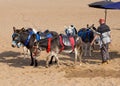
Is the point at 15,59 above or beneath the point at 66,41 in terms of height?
beneath

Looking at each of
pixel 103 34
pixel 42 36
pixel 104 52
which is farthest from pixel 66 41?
pixel 104 52

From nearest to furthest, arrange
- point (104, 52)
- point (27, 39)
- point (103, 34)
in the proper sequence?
point (27, 39) < point (103, 34) < point (104, 52)

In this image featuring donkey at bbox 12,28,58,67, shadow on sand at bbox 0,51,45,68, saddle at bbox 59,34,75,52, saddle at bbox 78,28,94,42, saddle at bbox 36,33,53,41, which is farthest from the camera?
saddle at bbox 78,28,94,42

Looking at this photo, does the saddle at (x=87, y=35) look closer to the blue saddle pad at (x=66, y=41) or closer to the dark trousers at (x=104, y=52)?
the dark trousers at (x=104, y=52)

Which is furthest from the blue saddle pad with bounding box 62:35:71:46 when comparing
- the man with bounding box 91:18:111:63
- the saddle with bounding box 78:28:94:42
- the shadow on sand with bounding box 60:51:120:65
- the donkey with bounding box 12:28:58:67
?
the saddle with bounding box 78:28:94:42

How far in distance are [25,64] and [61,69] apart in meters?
1.84

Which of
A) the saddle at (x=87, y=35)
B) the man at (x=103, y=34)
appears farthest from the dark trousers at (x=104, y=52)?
the saddle at (x=87, y=35)

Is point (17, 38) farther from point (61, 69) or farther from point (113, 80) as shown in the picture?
point (113, 80)

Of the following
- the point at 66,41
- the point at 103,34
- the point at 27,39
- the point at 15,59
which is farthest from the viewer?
the point at 15,59

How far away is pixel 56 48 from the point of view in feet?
45.8

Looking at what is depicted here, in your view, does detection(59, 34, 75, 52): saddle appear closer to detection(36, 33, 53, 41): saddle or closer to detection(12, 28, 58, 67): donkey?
detection(36, 33, 53, 41): saddle

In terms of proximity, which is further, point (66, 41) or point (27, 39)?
point (27, 39)

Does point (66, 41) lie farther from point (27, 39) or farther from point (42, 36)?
point (27, 39)

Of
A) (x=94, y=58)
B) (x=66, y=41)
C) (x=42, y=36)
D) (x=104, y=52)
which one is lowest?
(x=94, y=58)
